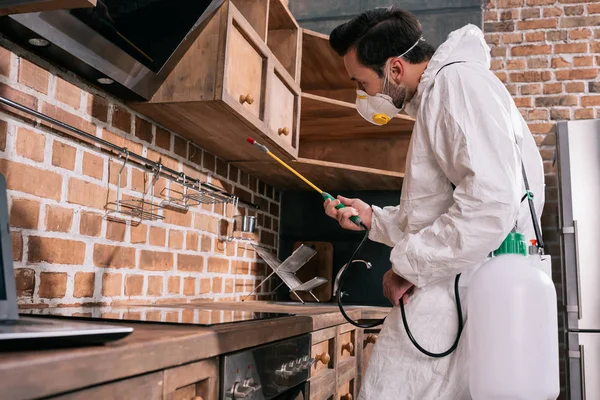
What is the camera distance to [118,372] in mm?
799

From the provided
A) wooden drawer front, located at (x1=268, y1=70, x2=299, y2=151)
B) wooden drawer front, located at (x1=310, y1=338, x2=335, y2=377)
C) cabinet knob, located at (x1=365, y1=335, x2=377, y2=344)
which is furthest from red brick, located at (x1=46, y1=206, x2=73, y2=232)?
cabinet knob, located at (x1=365, y1=335, x2=377, y2=344)

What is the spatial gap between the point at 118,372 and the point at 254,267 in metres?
2.23

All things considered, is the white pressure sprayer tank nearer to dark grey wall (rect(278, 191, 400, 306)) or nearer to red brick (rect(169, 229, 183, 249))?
red brick (rect(169, 229, 183, 249))

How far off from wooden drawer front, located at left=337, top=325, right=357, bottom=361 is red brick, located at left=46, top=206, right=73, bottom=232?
1.00 metres

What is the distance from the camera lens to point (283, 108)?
249 cm

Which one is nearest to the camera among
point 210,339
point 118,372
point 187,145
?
point 118,372

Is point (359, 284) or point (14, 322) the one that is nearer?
point (14, 322)

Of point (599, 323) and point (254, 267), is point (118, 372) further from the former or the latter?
point (599, 323)

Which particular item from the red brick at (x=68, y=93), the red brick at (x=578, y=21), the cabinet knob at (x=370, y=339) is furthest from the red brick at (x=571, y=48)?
the red brick at (x=68, y=93)

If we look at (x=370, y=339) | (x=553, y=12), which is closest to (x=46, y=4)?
(x=370, y=339)

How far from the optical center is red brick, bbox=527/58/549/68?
3783 mm

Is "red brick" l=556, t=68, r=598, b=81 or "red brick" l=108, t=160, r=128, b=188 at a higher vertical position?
"red brick" l=556, t=68, r=598, b=81

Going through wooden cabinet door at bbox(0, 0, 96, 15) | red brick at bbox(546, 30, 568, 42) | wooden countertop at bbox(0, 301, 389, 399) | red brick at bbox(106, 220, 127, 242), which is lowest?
wooden countertop at bbox(0, 301, 389, 399)

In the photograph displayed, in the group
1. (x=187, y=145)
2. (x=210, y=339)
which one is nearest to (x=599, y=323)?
(x=187, y=145)
